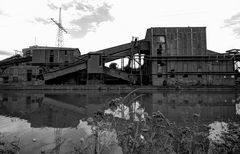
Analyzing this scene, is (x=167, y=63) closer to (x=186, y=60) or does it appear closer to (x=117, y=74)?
(x=186, y=60)

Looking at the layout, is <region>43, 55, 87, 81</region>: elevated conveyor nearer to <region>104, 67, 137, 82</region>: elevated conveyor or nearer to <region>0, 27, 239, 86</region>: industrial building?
<region>0, 27, 239, 86</region>: industrial building

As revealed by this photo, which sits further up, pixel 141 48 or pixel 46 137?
pixel 141 48

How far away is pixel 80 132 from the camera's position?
5797 mm

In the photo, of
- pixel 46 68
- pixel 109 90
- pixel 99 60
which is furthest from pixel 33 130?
pixel 46 68

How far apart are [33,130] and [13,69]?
38.8 meters

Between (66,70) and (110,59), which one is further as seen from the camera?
(110,59)

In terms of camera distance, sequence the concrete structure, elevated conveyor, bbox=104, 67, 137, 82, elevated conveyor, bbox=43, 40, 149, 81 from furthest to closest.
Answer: the concrete structure, elevated conveyor, bbox=104, 67, 137, 82, elevated conveyor, bbox=43, 40, 149, 81

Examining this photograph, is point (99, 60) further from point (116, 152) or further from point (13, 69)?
point (116, 152)

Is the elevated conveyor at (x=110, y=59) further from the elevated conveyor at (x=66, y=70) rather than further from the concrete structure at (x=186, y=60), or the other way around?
the concrete structure at (x=186, y=60)

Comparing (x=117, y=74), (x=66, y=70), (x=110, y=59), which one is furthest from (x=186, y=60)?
(x=66, y=70)

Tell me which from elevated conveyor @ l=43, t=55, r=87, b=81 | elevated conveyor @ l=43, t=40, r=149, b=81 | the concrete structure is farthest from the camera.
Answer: the concrete structure

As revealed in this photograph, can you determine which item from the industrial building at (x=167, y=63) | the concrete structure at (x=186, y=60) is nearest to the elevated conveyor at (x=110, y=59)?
the industrial building at (x=167, y=63)

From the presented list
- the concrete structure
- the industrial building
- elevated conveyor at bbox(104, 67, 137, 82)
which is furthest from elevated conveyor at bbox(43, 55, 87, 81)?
the concrete structure

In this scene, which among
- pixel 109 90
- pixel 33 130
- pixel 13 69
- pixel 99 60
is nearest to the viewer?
pixel 33 130
